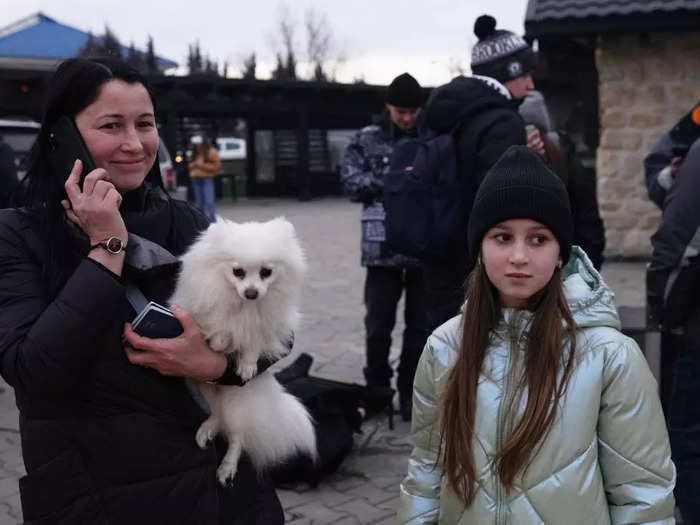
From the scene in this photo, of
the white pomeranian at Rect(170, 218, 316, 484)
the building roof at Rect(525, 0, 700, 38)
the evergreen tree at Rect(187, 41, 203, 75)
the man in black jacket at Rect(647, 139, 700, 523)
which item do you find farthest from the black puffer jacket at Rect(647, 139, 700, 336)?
the evergreen tree at Rect(187, 41, 203, 75)

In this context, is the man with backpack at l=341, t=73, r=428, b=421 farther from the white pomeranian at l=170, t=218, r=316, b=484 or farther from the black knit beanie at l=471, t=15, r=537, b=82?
the white pomeranian at l=170, t=218, r=316, b=484

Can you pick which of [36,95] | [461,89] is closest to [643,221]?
[461,89]

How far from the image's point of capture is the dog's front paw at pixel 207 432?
2203 millimetres

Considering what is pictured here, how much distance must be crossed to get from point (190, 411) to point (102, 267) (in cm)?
47

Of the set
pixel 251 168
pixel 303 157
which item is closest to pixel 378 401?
pixel 303 157

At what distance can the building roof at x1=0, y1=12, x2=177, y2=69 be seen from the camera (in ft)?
108

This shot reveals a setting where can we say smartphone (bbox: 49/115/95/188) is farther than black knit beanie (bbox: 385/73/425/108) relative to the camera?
No

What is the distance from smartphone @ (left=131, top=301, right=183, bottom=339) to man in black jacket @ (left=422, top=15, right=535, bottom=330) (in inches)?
100.0

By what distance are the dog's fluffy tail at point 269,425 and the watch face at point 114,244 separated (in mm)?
658

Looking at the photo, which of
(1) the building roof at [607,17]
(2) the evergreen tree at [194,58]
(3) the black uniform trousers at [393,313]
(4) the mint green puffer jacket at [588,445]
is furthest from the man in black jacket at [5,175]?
(2) the evergreen tree at [194,58]

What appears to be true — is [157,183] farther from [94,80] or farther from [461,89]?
[461,89]

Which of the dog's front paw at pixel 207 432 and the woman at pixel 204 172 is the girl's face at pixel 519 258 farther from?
the woman at pixel 204 172

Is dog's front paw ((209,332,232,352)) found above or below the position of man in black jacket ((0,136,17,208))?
below

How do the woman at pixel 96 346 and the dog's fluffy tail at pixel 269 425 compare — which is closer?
the woman at pixel 96 346
